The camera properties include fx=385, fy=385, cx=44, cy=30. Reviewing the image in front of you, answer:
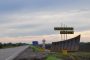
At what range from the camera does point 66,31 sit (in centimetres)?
5553

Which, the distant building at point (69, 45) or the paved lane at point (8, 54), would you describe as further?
the distant building at point (69, 45)

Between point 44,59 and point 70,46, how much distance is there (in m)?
23.4

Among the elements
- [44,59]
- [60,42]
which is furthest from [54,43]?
[44,59]

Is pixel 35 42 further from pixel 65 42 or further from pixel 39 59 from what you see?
pixel 39 59

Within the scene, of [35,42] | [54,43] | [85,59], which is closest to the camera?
[85,59]

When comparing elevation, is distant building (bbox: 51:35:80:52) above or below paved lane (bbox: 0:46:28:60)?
above

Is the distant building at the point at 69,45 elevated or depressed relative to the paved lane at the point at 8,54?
elevated

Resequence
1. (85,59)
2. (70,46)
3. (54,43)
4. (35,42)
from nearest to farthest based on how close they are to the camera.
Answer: (85,59), (70,46), (54,43), (35,42)

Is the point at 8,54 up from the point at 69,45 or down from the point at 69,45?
down

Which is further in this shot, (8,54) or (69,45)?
(69,45)

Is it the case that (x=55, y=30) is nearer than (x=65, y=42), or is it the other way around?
(x=65, y=42)

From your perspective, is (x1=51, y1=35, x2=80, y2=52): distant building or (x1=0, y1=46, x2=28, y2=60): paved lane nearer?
(x1=0, y1=46, x2=28, y2=60): paved lane

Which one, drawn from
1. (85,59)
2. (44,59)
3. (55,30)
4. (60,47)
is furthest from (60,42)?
(44,59)

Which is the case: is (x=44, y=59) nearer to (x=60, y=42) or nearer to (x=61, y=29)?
(x=60, y=42)
